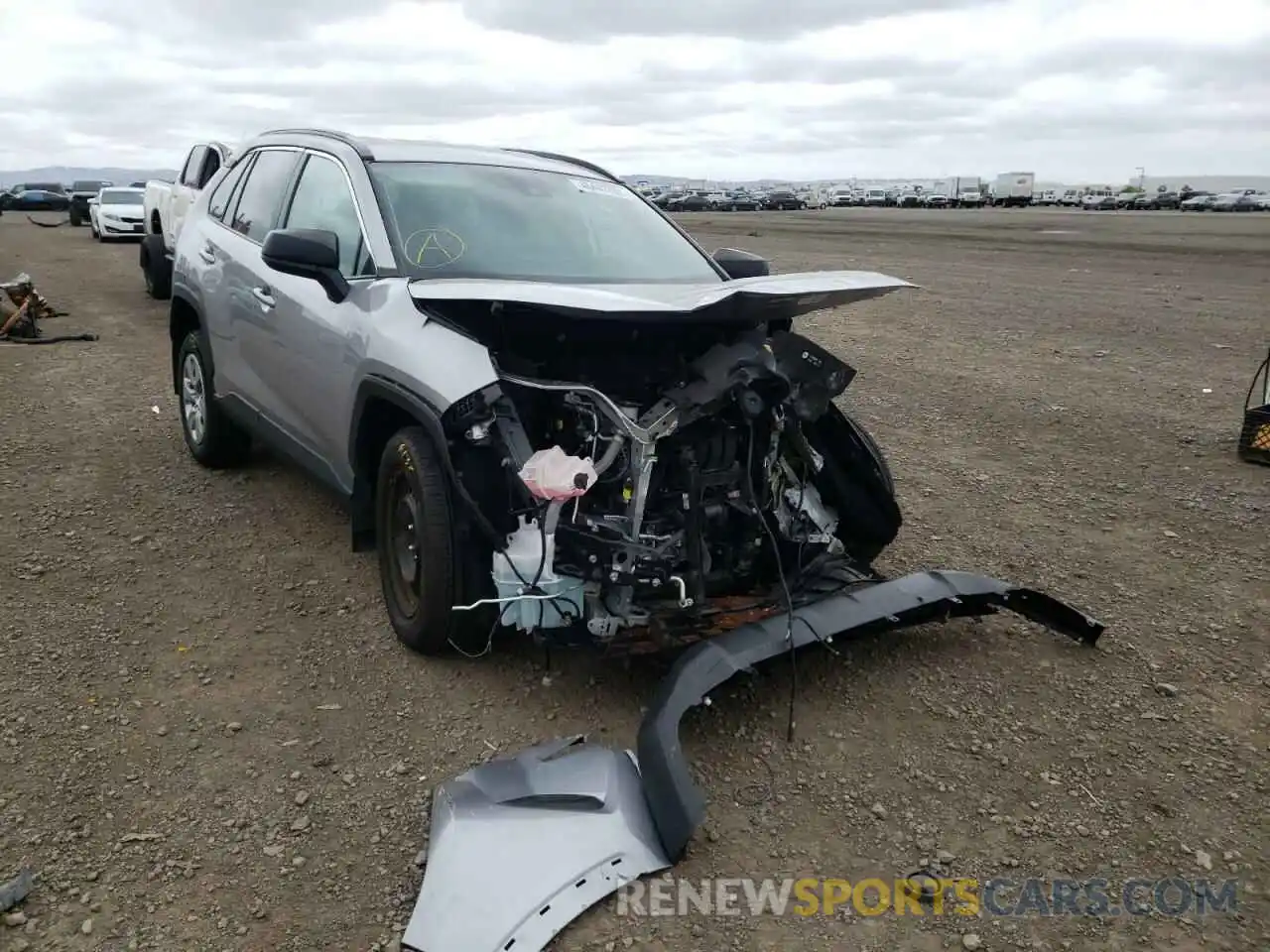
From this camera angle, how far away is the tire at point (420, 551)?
3.64m

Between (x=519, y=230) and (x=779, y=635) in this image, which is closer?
(x=779, y=635)

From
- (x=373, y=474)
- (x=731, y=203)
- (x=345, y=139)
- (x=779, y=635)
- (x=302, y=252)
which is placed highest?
(x=345, y=139)

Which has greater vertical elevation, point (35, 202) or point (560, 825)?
point (35, 202)

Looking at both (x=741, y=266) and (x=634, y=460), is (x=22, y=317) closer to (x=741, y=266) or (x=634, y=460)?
(x=741, y=266)

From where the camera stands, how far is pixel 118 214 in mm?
24062

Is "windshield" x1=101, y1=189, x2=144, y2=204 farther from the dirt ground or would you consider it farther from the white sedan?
the dirt ground

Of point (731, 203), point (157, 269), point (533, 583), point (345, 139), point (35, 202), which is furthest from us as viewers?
→ point (731, 203)

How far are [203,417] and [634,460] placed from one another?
3.65m

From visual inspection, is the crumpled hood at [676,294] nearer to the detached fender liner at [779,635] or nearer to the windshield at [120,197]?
the detached fender liner at [779,635]

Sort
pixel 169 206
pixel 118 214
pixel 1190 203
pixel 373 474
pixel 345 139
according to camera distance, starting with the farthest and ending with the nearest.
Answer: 1. pixel 1190 203
2. pixel 118 214
3. pixel 169 206
4. pixel 345 139
5. pixel 373 474

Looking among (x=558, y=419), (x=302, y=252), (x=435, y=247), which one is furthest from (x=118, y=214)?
(x=558, y=419)

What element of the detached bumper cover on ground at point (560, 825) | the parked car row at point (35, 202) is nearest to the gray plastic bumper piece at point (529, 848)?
the detached bumper cover on ground at point (560, 825)

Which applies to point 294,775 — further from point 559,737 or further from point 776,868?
point 776,868

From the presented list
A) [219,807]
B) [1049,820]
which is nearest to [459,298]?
[219,807]
